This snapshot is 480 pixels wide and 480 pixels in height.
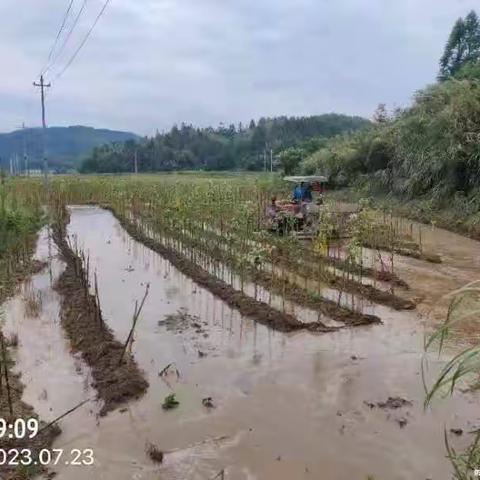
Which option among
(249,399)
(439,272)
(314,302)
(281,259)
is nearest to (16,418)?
(249,399)

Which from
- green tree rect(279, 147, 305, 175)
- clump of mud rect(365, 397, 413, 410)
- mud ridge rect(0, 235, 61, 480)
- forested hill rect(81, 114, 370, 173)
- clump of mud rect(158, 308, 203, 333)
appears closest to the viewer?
mud ridge rect(0, 235, 61, 480)

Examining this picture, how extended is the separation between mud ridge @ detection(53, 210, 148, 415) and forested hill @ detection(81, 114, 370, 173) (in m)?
54.6

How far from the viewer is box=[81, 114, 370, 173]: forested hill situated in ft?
214

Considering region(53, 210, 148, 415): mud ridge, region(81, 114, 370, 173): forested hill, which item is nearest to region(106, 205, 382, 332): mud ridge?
region(53, 210, 148, 415): mud ridge

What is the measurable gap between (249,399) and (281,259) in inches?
229

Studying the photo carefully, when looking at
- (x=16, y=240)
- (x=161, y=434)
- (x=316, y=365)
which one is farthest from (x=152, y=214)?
(x=161, y=434)

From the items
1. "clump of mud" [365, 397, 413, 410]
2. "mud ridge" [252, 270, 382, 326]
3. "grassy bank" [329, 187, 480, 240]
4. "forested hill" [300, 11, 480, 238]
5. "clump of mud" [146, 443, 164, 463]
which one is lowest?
"clump of mud" [146, 443, 164, 463]

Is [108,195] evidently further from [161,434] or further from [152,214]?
[161,434]

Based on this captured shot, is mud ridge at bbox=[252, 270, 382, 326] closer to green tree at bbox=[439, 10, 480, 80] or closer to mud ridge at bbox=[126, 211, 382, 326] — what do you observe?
mud ridge at bbox=[126, 211, 382, 326]

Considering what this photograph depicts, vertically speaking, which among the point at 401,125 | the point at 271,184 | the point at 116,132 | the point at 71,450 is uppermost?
the point at 116,132

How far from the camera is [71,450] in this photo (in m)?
4.48

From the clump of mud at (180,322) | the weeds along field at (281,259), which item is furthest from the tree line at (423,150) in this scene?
the clump of mud at (180,322)

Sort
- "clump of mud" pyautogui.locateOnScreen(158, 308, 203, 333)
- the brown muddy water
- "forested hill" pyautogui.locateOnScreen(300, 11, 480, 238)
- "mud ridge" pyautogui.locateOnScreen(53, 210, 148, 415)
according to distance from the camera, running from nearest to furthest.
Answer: the brown muddy water < "mud ridge" pyautogui.locateOnScreen(53, 210, 148, 415) < "clump of mud" pyautogui.locateOnScreen(158, 308, 203, 333) < "forested hill" pyautogui.locateOnScreen(300, 11, 480, 238)

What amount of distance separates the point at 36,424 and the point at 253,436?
1795 mm
